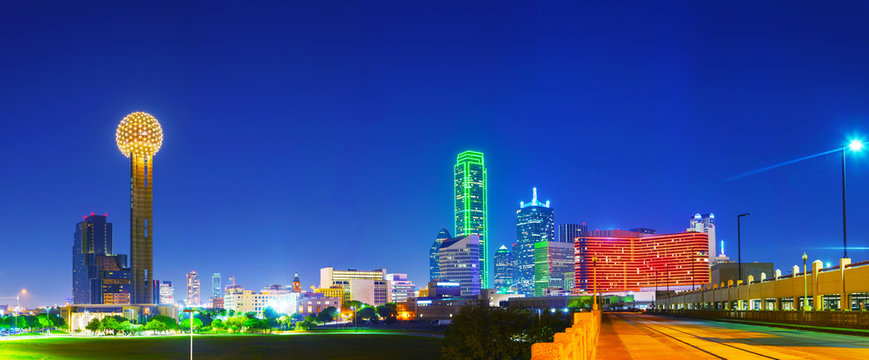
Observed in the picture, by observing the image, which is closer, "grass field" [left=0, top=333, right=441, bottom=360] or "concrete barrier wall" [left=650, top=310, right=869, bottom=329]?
"concrete barrier wall" [left=650, top=310, right=869, bottom=329]

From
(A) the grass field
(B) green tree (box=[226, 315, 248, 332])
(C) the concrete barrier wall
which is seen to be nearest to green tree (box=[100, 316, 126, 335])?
(B) green tree (box=[226, 315, 248, 332])

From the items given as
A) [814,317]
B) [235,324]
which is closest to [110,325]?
[235,324]

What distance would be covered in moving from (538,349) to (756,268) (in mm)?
130931

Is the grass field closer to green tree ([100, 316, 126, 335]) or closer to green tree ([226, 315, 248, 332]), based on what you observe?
green tree ([100, 316, 126, 335])

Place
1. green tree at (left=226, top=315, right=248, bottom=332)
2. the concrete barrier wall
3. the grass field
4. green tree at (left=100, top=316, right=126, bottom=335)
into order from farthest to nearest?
green tree at (left=226, top=315, right=248, bottom=332)
green tree at (left=100, top=316, right=126, bottom=335)
the grass field
the concrete barrier wall

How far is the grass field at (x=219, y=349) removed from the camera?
10404cm

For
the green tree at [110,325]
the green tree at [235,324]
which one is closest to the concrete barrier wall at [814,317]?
the green tree at [110,325]

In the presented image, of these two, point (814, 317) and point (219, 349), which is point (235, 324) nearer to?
point (219, 349)

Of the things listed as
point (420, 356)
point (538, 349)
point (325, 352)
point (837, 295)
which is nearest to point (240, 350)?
point (325, 352)

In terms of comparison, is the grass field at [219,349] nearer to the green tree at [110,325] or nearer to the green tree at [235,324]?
the green tree at [110,325]

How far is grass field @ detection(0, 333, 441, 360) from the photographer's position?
104 metres

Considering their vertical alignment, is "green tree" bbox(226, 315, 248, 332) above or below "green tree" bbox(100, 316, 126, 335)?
below

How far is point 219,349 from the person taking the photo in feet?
391

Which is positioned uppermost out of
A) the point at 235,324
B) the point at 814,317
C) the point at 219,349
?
the point at 814,317
